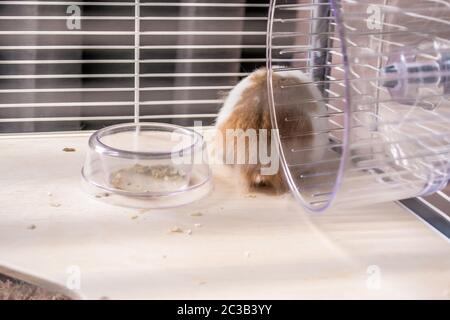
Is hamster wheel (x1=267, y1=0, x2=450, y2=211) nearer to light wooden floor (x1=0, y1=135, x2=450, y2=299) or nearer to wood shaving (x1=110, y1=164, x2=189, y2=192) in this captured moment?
light wooden floor (x1=0, y1=135, x2=450, y2=299)

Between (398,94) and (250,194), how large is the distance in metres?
0.29

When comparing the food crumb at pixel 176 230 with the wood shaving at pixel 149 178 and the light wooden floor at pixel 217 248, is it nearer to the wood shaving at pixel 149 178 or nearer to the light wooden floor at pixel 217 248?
the light wooden floor at pixel 217 248

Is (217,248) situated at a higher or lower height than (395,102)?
lower

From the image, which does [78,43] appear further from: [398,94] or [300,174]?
[398,94]

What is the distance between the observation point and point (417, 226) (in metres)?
0.88

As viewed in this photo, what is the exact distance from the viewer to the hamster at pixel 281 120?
3.12 ft

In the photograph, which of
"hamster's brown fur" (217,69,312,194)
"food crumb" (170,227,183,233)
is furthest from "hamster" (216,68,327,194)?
"food crumb" (170,227,183,233)

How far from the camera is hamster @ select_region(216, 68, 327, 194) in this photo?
95 cm

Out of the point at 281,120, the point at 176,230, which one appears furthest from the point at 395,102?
the point at 176,230

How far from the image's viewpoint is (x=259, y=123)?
3.19 feet

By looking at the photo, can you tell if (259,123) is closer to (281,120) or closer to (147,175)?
(281,120)

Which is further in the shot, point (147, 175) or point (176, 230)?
point (147, 175)

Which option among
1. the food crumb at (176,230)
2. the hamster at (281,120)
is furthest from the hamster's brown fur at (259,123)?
the food crumb at (176,230)

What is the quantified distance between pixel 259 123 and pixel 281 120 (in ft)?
0.13
